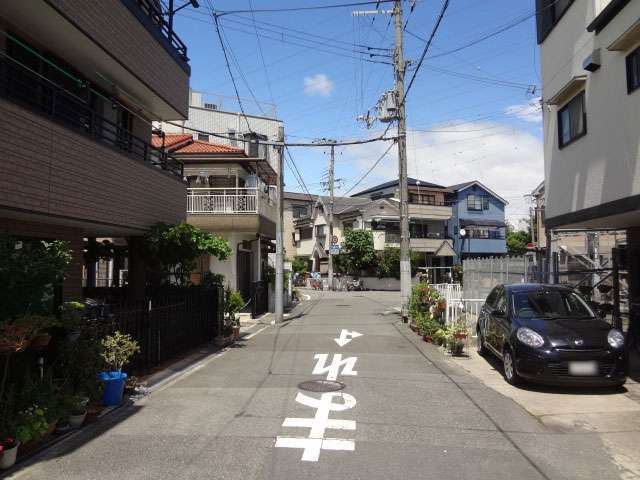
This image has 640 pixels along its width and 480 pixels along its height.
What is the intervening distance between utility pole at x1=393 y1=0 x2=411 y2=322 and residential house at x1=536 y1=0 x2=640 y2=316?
7.29 metres

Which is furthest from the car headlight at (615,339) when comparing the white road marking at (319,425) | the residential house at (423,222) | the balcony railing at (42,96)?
the residential house at (423,222)

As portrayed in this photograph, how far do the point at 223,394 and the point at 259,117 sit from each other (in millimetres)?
31686

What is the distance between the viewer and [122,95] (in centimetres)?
1135

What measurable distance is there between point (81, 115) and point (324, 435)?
6.88 meters

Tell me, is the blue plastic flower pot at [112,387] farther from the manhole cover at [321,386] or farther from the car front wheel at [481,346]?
the car front wheel at [481,346]

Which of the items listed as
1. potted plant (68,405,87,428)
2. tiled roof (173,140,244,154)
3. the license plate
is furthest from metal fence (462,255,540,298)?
potted plant (68,405,87,428)

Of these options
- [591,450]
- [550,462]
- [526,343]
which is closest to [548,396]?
[526,343]

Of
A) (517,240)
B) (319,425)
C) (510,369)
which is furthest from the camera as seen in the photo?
(517,240)

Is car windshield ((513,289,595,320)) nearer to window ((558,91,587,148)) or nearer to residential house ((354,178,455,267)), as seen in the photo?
window ((558,91,587,148))

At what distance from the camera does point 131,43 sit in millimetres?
9984

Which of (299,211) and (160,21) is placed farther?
(299,211)

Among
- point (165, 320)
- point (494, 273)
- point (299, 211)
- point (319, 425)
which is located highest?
point (299, 211)

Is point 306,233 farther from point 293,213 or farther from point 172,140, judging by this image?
point 172,140

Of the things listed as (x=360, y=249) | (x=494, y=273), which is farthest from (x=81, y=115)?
(x=360, y=249)
